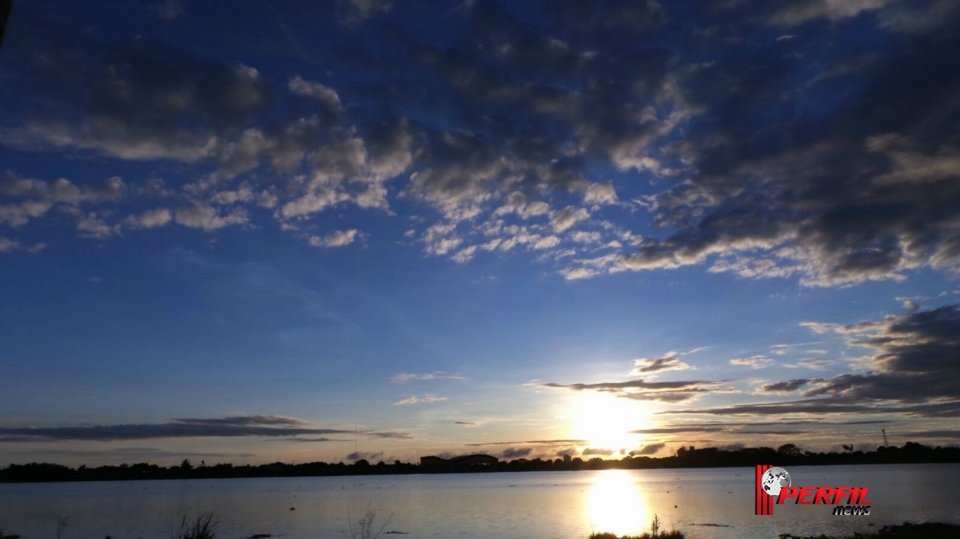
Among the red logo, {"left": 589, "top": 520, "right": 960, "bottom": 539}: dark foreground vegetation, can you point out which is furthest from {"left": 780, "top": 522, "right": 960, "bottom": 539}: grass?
the red logo

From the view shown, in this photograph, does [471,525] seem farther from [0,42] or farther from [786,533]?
[0,42]

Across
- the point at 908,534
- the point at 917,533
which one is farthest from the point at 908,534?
the point at 917,533

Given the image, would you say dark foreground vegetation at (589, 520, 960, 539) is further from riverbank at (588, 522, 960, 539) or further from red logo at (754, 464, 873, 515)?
red logo at (754, 464, 873, 515)

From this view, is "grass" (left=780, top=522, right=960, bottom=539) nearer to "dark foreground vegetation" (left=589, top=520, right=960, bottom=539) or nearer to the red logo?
"dark foreground vegetation" (left=589, top=520, right=960, bottom=539)

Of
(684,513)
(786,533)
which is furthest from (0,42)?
(684,513)

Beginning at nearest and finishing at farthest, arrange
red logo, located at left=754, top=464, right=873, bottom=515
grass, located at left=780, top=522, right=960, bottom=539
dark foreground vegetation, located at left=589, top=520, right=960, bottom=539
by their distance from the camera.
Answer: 1. grass, located at left=780, top=522, right=960, bottom=539
2. dark foreground vegetation, located at left=589, top=520, right=960, bottom=539
3. red logo, located at left=754, top=464, right=873, bottom=515

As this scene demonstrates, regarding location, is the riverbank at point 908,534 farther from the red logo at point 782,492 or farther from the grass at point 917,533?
the red logo at point 782,492

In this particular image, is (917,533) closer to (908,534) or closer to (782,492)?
(908,534)

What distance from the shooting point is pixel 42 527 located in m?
69.4

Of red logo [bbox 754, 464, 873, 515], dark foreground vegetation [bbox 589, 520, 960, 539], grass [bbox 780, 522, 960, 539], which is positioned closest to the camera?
grass [bbox 780, 522, 960, 539]

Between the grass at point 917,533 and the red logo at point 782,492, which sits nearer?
the grass at point 917,533

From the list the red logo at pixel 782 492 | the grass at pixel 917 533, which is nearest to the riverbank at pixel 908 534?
the grass at pixel 917 533

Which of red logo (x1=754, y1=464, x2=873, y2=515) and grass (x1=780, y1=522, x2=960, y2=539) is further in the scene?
red logo (x1=754, y1=464, x2=873, y2=515)

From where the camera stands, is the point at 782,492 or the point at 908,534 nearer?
the point at 908,534
